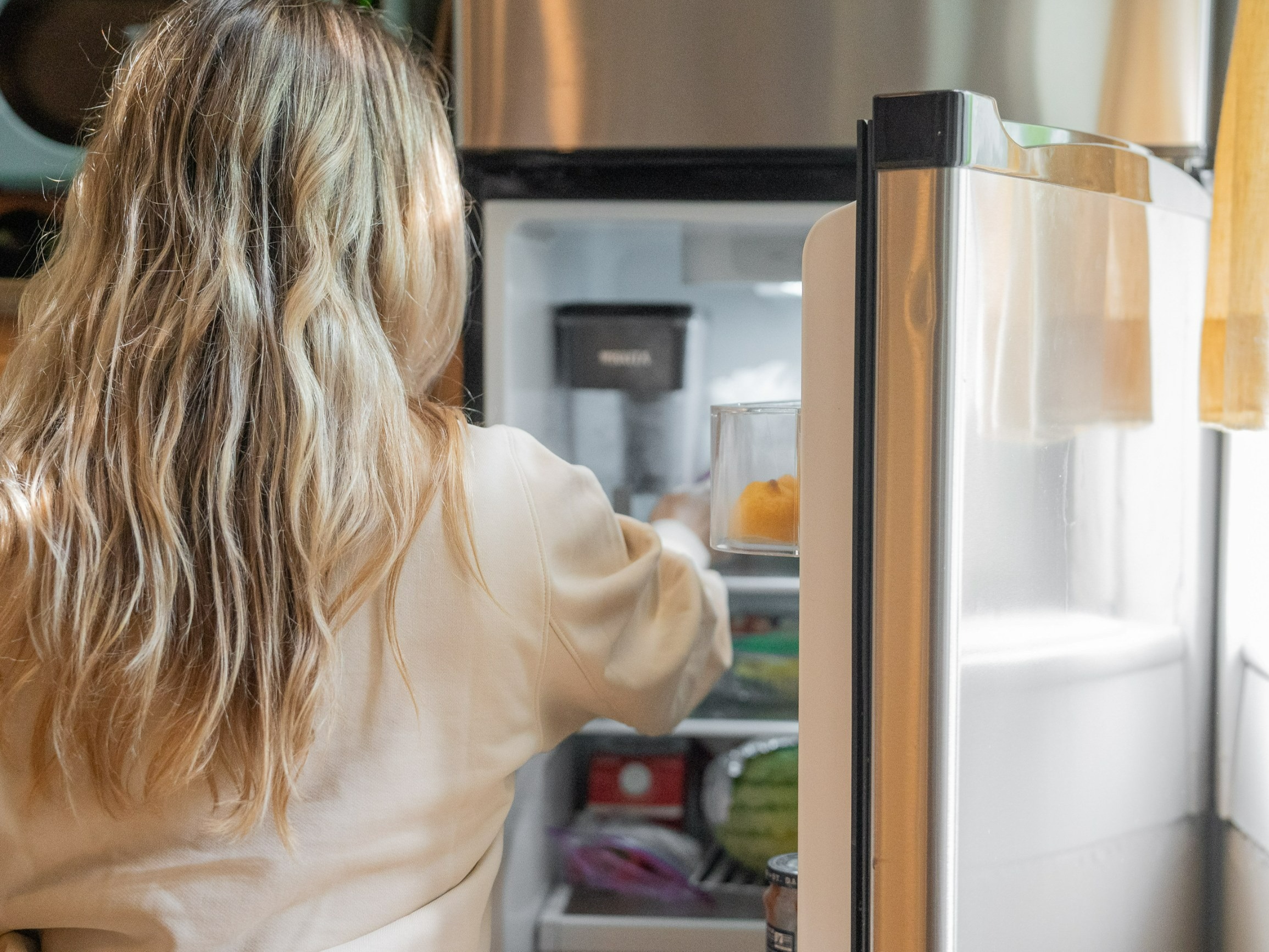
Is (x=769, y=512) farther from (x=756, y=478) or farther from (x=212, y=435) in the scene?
(x=212, y=435)

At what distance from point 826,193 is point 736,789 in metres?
0.72

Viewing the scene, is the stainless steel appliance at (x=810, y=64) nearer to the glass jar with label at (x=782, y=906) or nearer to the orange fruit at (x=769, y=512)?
the orange fruit at (x=769, y=512)

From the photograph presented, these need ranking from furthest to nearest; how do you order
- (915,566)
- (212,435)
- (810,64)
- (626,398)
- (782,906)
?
(626,398) < (810,64) < (782,906) < (212,435) < (915,566)

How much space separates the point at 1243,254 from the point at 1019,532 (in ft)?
1.09

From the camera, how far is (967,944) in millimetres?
637

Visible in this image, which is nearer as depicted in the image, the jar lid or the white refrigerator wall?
the jar lid

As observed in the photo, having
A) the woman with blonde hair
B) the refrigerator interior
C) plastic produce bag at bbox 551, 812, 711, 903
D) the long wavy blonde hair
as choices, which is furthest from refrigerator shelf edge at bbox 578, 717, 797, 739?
the long wavy blonde hair

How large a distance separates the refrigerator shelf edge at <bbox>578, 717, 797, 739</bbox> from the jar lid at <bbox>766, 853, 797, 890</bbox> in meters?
0.33

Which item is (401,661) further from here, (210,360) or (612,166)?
(612,166)

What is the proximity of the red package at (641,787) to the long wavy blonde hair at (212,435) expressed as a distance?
0.69 m

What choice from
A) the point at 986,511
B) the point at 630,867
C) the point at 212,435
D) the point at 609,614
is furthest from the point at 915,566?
the point at 630,867

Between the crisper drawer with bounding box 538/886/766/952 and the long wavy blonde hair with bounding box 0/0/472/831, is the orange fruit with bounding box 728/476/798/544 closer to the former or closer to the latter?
the long wavy blonde hair with bounding box 0/0/472/831

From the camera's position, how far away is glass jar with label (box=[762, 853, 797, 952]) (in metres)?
0.90

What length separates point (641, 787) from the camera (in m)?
1.43
